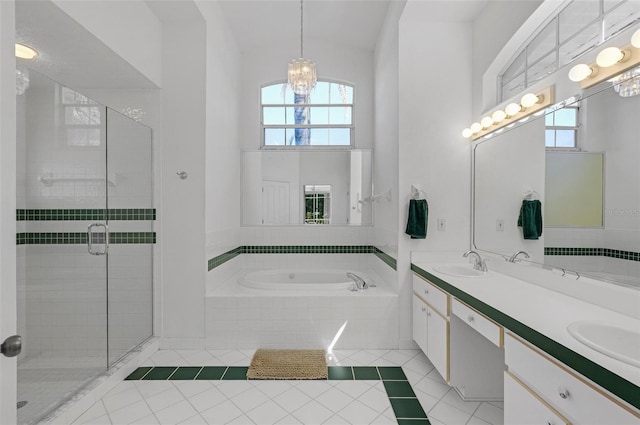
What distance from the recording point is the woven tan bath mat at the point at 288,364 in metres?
2.38

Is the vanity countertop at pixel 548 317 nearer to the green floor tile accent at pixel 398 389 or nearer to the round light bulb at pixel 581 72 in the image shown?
the green floor tile accent at pixel 398 389

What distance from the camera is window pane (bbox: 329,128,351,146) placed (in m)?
4.11

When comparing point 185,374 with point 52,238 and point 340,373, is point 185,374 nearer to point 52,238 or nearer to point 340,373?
point 340,373

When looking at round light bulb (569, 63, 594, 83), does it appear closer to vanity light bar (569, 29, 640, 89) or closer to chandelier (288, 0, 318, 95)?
vanity light bar (569, 29, 640, 89)

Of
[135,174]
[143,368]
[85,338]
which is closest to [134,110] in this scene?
[135,174]

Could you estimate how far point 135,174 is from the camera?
268 cm

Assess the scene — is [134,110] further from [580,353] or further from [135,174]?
[580,353]

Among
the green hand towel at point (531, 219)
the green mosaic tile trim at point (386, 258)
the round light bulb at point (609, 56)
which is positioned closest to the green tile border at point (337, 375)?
the green mosaic tile trim at point (386, 258)

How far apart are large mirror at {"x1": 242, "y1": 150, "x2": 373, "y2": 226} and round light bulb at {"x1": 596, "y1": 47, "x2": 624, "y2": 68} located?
8.52ft

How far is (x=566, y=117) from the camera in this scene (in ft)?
5.88

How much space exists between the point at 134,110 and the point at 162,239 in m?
1.16

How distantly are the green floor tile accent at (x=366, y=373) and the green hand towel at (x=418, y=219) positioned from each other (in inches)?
44.4

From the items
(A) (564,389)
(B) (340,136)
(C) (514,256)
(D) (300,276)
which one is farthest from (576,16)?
(D) (300,276)
